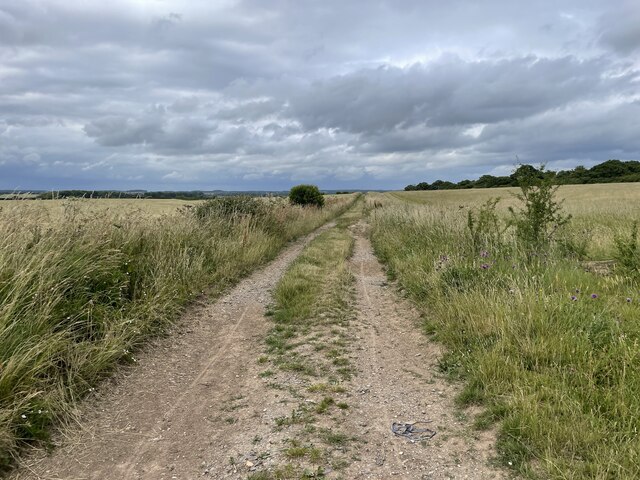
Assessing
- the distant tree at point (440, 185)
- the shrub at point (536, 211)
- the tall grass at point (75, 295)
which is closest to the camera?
the tall grass at point (75, 295)

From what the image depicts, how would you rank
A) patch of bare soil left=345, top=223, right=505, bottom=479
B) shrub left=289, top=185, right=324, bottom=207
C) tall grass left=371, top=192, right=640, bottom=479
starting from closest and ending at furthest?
tall grass left=371, top=192, right=640, bottom=479 → patch of bare soil left=345, top=223, right=505, bottom=479 → shrub left=289, top=185, right=324, bottom=207

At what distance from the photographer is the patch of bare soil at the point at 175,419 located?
337 cm

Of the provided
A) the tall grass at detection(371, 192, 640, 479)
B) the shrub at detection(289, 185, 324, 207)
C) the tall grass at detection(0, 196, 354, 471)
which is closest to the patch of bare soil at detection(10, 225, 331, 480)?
the tall grass at detection(0, 196, 354, 471)

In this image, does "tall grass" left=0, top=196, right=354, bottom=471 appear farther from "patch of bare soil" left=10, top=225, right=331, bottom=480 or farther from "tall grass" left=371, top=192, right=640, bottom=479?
"tall grass" left=371, top=192, right=640, bottom=479

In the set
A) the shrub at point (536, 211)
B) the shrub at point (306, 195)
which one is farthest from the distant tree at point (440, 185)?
the shrub at point (536, 211)

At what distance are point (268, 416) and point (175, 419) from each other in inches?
36.3

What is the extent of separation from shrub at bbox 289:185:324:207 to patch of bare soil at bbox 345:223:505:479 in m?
26.7

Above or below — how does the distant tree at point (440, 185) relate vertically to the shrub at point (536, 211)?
above

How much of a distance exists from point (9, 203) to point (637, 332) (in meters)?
8.54

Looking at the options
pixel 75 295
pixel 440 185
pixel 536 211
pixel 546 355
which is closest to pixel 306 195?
pixel 536 211

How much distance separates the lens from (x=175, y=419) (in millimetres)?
4141

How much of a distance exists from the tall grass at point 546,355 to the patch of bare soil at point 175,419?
2.16 metres

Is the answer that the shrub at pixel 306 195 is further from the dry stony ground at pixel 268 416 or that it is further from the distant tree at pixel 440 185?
the distant tree at pixel 440 185

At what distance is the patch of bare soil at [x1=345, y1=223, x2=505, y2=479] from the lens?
10.7ft
